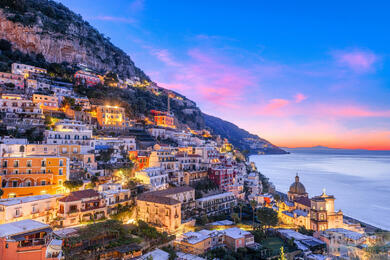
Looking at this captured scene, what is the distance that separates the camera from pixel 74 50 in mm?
87125

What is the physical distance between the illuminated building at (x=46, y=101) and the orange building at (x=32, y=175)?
21.7 meters

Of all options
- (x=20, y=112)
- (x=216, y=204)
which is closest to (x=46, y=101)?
(x=20, y=112)

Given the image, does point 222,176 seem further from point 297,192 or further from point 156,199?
point 156,199

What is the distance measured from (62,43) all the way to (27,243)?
274ft

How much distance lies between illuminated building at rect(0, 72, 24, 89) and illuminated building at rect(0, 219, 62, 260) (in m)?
47.2

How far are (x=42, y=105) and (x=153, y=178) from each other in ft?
93.6

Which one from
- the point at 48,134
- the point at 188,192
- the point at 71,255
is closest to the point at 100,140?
the point at 48,134

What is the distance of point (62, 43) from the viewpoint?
83.2m

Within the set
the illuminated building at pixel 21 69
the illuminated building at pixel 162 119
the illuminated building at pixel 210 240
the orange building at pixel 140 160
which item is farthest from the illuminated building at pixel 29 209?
the illuminated building at pixel 162 119

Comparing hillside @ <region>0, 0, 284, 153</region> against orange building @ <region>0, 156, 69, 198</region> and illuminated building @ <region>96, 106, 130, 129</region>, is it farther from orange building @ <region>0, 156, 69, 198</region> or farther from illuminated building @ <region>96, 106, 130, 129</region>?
orange building @ <region>0, 156, 69, 198</region>

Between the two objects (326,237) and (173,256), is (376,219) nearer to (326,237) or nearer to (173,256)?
(326,237)

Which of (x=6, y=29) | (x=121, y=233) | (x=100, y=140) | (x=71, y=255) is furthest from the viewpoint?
(x=6, y=29)

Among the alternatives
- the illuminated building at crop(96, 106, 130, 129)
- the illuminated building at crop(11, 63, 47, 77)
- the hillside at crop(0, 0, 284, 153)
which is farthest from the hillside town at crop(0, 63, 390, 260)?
the hillside at crop(0, 0, 284, 153)

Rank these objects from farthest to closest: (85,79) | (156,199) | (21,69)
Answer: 1. (85,79)
2. (21,69)
3. (156,199)
